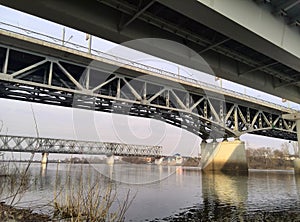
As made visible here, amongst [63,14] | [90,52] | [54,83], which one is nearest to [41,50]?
[90,52]

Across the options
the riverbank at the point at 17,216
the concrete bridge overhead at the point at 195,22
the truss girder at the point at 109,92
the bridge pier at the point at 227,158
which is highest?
the truss girder at the point at 109,92

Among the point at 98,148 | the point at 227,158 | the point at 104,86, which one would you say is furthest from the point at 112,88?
the point at 98,148

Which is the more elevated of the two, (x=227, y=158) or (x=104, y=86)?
(x=104, y=86)

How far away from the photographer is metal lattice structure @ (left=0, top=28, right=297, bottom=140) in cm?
2416

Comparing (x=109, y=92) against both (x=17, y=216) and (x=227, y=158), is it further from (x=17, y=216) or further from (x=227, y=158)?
(x=17, y=216)

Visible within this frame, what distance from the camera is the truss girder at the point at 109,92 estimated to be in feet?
80.2

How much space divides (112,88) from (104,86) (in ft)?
3.86

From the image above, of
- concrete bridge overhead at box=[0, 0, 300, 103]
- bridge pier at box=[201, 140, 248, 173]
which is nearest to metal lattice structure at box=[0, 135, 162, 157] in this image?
bridge pier at box=[201, 140, 248, 173]

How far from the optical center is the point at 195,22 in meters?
10.4

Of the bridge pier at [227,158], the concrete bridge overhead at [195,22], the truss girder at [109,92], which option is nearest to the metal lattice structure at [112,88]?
the truss girder at [109,92]

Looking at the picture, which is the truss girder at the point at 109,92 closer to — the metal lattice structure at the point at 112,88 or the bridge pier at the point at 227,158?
the metal lattice structure at the point at 112,88

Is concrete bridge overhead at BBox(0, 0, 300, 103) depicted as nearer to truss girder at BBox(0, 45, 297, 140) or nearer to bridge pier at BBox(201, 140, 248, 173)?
truss girder at BBox(0, 45, 297, 140)

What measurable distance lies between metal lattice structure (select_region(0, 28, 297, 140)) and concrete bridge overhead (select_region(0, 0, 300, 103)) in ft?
48.3

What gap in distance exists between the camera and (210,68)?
1289 centimetres
